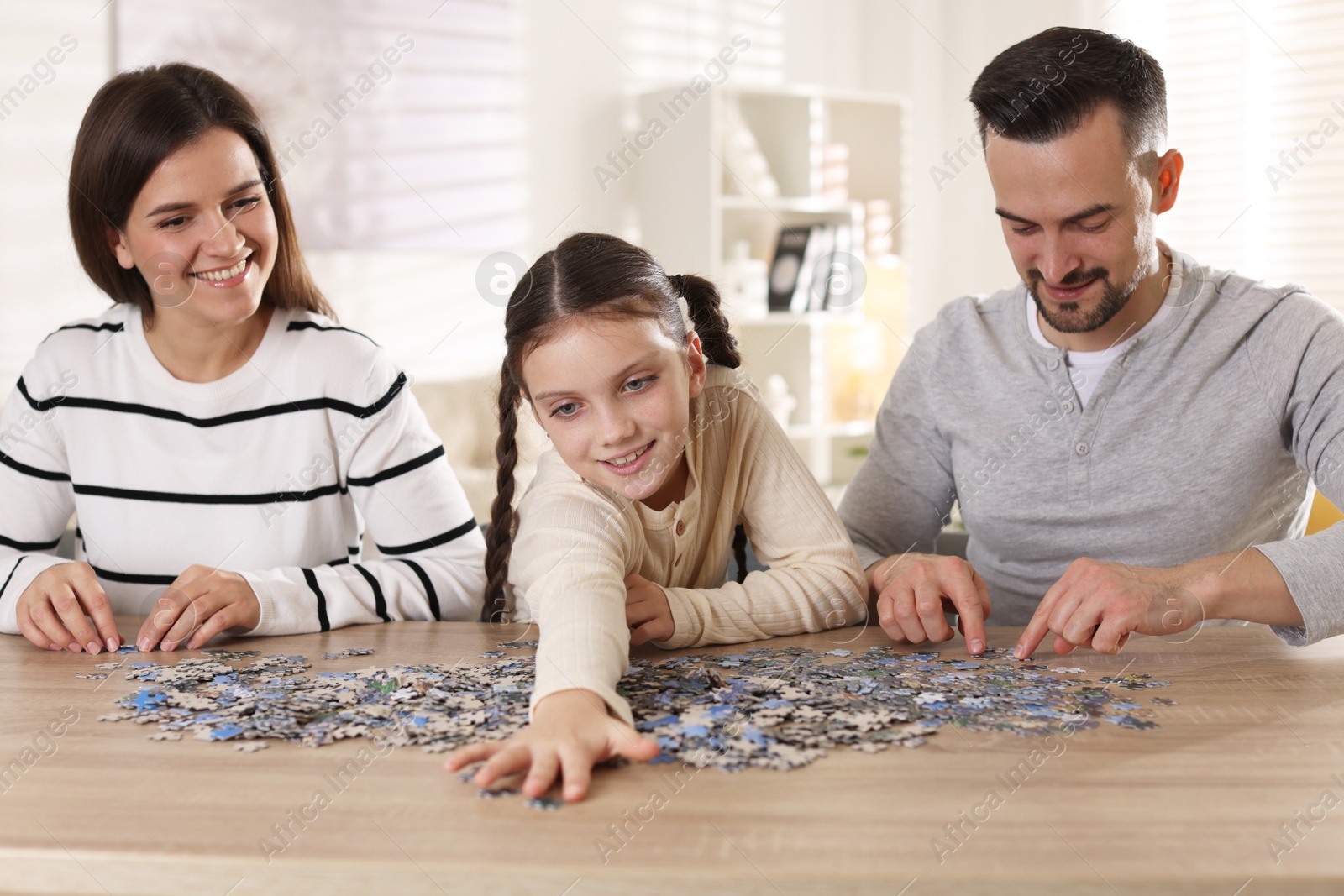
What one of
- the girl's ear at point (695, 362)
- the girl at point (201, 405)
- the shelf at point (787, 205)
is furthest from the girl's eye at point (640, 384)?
the shelf at point (787, 205)

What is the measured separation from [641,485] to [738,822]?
2.13ft

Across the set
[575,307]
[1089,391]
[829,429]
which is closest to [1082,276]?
[1089,391]

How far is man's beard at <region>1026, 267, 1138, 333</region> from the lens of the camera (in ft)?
5.88

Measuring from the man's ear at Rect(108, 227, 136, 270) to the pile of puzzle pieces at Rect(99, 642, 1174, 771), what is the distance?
33.3 inches

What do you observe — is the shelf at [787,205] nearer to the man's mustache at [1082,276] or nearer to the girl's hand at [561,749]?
the man's mustache at [1082,276]

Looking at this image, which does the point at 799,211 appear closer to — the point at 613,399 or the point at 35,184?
the point at 35,184

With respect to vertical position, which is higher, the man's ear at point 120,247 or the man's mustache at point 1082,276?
the man's ear at point 120,247

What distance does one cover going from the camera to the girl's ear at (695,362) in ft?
5.38

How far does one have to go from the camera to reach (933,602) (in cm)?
148

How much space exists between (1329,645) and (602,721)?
3.35 ft

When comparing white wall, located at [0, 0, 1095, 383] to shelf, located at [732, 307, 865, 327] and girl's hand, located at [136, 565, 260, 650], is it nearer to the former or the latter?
shelf, located at [732, 307, 865, 327]

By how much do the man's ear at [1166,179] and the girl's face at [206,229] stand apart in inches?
59.5

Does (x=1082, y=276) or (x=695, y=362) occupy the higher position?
(x=1082, y=276)

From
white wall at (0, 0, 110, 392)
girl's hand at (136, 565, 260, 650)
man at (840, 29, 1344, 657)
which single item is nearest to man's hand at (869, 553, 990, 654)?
man at (840, 29, 1344, 657)
